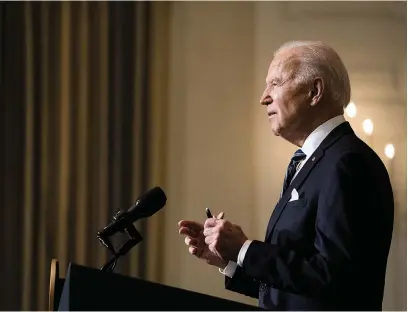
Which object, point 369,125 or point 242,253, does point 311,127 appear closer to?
point 242,253

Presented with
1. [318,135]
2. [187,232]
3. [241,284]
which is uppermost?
[318,135]

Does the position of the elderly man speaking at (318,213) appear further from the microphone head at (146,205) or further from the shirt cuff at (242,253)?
the microphone head at (146,205)

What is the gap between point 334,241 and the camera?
131cm

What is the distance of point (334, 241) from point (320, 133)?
306 millimetres

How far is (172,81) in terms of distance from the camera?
11.3 feet

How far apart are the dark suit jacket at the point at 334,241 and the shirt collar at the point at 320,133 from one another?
0.06 meters

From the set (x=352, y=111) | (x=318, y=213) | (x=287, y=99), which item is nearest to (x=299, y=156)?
(x=287, y=99)

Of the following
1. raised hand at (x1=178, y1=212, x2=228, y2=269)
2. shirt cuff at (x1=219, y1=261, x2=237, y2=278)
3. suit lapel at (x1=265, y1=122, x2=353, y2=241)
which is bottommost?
shirt cuff at (x1=219, y1=261, x2=237, y2=278)

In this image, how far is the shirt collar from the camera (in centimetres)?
152

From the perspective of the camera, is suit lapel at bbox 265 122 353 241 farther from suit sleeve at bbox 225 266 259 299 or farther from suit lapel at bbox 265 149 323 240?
suit sleeve at bbox 225 266 259 299

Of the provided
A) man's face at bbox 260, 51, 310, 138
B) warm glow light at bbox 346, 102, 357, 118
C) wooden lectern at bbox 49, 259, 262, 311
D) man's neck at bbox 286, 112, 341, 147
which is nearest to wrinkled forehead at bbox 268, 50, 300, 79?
man's face at bbox 260, 51, 310, 138

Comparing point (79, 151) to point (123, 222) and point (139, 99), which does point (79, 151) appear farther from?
point (123, 222)

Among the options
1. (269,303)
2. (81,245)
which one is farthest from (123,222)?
(81,245)

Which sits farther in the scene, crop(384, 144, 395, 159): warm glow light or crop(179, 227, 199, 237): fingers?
crop(384, 144, 395, 159): warm glow light
